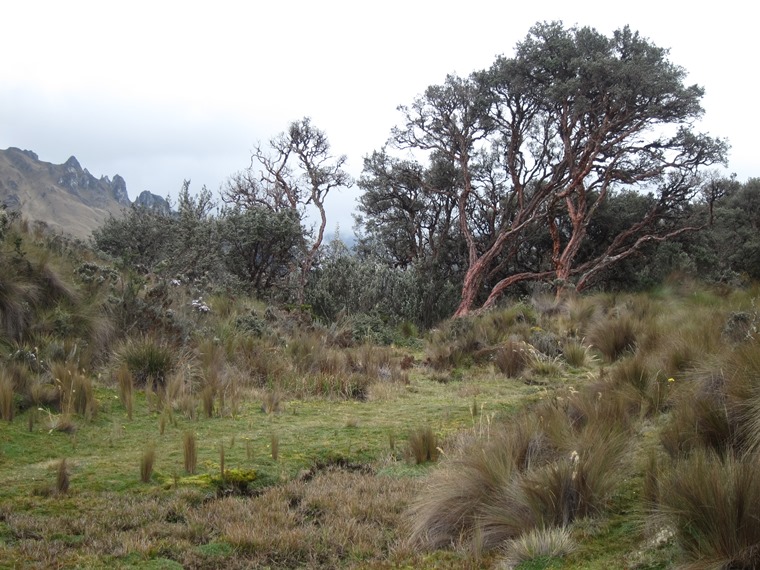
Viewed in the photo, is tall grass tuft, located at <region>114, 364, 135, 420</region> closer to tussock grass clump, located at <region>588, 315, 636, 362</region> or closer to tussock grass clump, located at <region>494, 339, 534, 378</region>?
tussock grass clump, located at <region>494, 339, 534, 378</region>

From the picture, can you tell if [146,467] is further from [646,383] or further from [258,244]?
[258,244]

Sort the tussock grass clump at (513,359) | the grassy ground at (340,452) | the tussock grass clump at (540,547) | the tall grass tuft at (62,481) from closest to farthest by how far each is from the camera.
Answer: the tussock grass clump at (540,547), the grassy ground at (340,452), the tall grass tuft at (62,481), the tussock grass clump at (513,359)

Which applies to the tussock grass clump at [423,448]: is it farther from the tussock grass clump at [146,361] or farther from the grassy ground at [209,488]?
the tussock grass clump at [146,361]

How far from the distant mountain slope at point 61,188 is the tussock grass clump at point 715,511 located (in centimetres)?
9424

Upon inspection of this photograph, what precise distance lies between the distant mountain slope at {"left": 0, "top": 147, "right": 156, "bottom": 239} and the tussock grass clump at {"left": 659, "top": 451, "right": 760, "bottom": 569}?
3710 inches

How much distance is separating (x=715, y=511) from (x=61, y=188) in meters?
144

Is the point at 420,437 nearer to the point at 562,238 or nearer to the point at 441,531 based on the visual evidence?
the point at 441,531

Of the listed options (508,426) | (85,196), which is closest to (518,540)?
(508,426)

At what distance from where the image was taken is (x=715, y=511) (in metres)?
2.51

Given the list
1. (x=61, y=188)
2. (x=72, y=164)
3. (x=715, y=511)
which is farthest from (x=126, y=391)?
(x=72, y=164)

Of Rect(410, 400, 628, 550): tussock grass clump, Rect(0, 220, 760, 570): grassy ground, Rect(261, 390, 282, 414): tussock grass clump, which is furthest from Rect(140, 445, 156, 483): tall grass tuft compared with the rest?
Rect(261, 390, 282, 414): tussock grass clump

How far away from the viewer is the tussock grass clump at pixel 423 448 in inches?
196

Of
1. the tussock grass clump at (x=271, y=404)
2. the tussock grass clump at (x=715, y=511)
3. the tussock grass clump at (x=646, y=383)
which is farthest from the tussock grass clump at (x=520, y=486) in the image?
the tussock grass clump at (x=271, y=404)

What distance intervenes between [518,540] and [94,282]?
8.02 meters
